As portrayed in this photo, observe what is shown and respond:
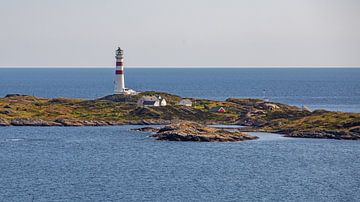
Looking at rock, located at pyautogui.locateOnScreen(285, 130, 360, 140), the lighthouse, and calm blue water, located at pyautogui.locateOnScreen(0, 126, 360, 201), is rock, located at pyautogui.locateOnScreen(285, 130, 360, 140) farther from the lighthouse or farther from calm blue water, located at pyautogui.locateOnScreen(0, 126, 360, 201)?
the lighthouse

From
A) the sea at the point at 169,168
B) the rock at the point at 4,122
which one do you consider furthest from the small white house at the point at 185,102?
the rock at the point at 4,122

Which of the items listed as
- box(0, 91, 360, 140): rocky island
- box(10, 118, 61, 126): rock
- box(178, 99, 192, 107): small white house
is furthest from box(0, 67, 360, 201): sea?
box(178, 99, 192, 107): small white house

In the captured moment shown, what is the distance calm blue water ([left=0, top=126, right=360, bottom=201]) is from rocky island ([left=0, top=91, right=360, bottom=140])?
8.45 m

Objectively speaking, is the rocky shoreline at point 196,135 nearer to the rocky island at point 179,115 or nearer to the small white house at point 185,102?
the rocky island at point 179,115

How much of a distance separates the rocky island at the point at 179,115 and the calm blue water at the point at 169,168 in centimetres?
845

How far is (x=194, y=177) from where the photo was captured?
9206 centimetres

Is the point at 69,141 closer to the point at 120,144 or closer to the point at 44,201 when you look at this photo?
the point at 120,144

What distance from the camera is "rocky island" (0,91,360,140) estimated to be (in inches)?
5330

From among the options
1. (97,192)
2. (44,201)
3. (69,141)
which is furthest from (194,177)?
(69,141)

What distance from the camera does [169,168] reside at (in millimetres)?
98812

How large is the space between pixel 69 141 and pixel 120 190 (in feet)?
144

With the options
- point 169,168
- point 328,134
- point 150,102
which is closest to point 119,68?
point 150,102

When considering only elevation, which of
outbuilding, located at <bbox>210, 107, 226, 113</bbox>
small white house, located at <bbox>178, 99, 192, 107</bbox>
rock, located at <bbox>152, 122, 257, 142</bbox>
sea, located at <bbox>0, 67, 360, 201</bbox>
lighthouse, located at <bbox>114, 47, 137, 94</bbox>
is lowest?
sea, located at <bbox>0, 67, 360, 201</bbox>

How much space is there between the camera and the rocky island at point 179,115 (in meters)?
135
